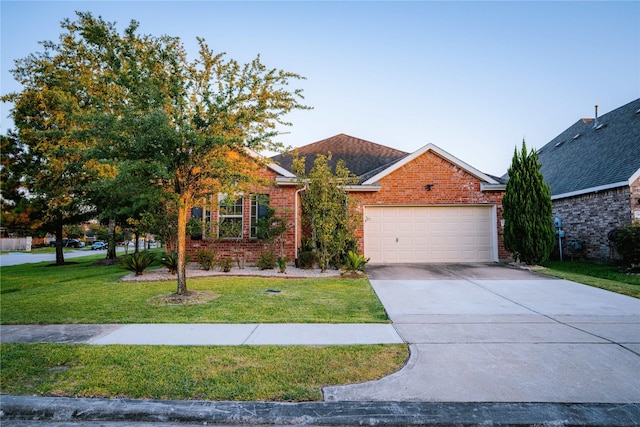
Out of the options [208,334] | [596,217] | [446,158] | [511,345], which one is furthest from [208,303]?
[596,217]

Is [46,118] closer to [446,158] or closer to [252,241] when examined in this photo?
[252,241]

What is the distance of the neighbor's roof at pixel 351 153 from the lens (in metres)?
16.6

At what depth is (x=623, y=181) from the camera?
456 inches

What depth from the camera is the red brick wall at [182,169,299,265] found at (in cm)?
1234

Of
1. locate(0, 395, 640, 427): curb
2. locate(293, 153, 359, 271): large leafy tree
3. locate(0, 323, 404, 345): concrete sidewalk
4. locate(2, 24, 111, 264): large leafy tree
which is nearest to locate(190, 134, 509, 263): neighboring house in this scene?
locate(293, 153, 359, 271): large leafy tree

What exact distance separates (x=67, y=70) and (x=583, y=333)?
20426 mm

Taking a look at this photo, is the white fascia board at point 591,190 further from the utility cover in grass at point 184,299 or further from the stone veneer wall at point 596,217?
the utility cover in grass at point 184,299

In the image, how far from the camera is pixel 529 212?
11.3m

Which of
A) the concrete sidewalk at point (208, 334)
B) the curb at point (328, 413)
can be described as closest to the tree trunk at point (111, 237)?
the concrete sidewalk at point (208, 334)

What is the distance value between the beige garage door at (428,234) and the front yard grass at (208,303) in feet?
14.0

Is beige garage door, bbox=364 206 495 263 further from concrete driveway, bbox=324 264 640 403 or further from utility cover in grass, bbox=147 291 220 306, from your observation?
utility cover in grass, bbox=147 291 220 306

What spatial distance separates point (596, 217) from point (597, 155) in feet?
11.3

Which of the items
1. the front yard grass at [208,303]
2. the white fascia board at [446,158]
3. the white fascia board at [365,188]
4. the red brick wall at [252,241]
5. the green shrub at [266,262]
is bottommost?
the front yard grass at [208,303]

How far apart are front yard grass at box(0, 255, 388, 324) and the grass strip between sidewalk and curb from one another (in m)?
1.34
